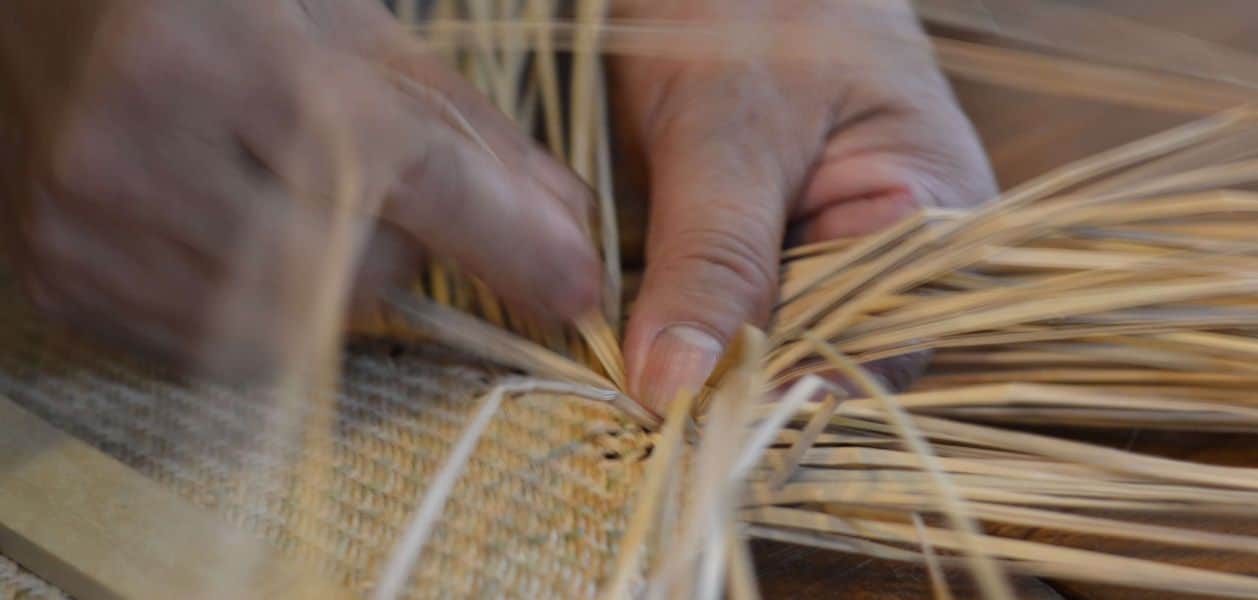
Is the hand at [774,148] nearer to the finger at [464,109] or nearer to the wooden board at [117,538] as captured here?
the finger at [464,109]

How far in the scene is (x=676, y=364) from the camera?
1.55ft

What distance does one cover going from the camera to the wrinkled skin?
0.41m

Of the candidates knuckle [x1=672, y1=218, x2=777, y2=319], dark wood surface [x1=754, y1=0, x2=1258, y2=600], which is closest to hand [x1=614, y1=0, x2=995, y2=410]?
knuckle [x1=672, y1=218, x2=777, y2=319]

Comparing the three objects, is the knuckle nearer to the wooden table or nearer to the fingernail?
the fingernail

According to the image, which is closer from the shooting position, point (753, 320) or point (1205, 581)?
point (1205, 581)

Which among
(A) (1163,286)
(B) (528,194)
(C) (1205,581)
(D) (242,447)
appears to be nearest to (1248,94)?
(A) (1163,286)

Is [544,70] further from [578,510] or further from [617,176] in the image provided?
[578,510]

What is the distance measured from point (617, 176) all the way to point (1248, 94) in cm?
38

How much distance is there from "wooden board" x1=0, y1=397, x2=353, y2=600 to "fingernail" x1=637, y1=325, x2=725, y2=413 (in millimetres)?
173

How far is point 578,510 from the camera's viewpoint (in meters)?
0.41

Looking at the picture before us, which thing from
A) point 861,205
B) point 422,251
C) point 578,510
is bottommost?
point 578,510

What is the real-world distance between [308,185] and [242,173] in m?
0.04

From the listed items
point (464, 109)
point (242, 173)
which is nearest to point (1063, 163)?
point (464, 109)

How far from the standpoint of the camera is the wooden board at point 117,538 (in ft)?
1.21
